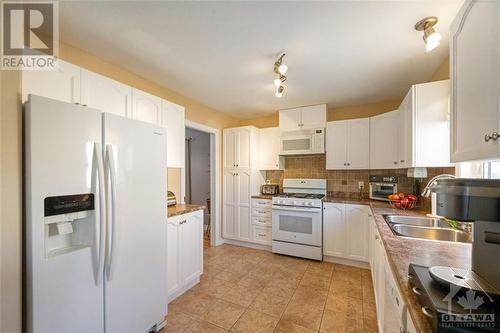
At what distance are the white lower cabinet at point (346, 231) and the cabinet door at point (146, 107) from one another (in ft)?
8.37

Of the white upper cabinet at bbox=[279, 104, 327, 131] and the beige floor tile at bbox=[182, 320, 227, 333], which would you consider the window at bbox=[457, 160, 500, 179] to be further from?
the beige floor tile at bbox=[182, 320, 227, 333]

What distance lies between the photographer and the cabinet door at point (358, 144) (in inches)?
121

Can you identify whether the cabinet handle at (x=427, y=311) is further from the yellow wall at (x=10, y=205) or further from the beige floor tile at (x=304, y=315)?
the yellow wall at (x=10, y=205)

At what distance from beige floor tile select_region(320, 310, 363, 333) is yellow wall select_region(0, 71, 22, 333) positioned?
6.74 feet

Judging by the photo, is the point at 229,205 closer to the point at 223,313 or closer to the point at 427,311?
the point at 223,313

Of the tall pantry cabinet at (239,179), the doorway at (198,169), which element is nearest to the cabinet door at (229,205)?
the tall pantry cabinet at (239,179)

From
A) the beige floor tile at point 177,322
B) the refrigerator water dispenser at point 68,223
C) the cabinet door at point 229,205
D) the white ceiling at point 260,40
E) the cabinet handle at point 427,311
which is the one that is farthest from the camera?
the cabinet door at point 229,205

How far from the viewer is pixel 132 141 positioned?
4.98 feet

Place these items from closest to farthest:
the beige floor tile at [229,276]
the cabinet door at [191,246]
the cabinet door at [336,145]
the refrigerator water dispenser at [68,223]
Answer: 1. the refrigerator water dispenser at [68,223]
2. the cabinet door at [191,246]
3. the beige floor tile at [229,276]
4. the cabinet door at [336,145]

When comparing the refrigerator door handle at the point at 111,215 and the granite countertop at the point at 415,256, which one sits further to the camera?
the refrigerator door handle at the point at 111,215

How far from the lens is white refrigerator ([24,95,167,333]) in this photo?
106 centimetres

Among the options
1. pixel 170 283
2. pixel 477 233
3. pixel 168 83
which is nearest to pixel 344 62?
pixel 477 233

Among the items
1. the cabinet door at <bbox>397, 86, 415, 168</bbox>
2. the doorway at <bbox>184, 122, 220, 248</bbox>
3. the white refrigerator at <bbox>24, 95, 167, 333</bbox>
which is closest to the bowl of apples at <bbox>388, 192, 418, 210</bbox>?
the cabinet door at <bbox>397, 86, 415, 168</bbox>

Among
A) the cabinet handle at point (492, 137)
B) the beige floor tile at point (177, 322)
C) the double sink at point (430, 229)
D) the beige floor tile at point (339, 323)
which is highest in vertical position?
the cabinet handle at point (492, 137)
